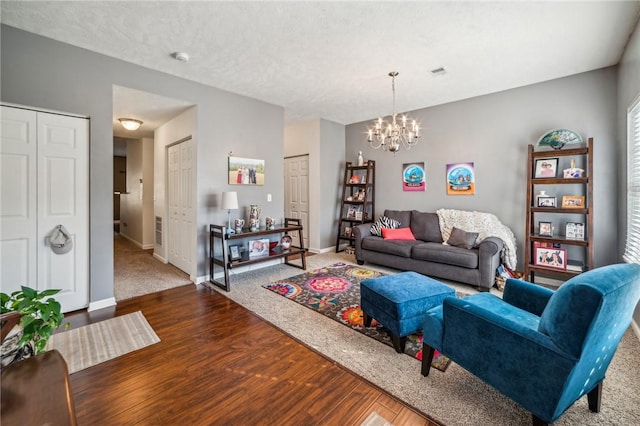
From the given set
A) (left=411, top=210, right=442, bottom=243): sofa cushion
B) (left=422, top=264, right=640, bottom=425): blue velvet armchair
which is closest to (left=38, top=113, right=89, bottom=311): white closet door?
(left=422, top=264, right=640, bottom=425): blue velvet armchair

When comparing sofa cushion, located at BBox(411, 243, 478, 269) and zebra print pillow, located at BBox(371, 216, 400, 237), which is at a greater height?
zebra print pillow, located at BBox(371, 216, 400, 237)

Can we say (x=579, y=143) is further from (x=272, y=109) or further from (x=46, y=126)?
(x=46, y=126)

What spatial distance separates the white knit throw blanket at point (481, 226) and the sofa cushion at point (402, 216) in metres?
0.51

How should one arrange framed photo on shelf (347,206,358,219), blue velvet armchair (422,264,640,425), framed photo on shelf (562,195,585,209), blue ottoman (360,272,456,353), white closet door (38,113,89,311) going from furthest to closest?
framed photo on shelf (347,206,358,219)
framed photo on shelf (562,195,585,209)
white closet door (38,113,89,311)
blue ottoman (360,272,456,353)
blue velvet armchair (422,264,640,425)

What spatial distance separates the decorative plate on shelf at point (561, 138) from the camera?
355 centimetres

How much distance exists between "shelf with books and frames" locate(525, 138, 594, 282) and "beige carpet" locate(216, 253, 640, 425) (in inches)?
42.5

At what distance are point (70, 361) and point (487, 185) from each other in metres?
5.29

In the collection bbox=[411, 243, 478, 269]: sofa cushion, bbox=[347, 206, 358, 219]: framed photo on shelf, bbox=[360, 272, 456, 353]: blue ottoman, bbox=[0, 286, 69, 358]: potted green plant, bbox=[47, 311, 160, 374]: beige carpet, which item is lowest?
bbox=[47, 311, 160, 374]: beige carpet

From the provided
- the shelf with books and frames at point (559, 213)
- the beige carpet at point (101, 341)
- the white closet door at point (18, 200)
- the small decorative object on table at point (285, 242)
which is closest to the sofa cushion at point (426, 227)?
the shelf with books and frames at point (559, 213)

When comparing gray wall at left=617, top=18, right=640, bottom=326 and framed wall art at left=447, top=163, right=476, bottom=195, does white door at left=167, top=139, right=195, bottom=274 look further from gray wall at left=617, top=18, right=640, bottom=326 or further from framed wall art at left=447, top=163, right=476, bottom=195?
gray wall at left=617, top=18, right=640, bottom=326

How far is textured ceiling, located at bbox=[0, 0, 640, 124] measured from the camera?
2.31 m

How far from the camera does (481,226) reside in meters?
4.04

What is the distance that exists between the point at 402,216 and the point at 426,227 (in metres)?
0.50

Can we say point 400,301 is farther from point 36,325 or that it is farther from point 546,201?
point 546,201
